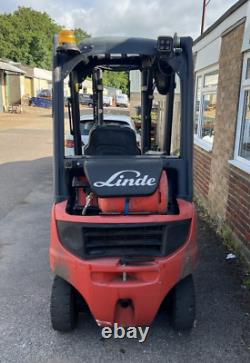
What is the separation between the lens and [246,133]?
5.12 m

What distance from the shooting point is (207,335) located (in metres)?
3.30

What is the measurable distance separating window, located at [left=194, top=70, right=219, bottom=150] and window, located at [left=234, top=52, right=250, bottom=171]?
1.54 m

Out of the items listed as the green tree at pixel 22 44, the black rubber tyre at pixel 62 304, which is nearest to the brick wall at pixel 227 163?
the black rubber tyre at pixel 62 304

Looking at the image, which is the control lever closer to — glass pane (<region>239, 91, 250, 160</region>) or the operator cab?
the operator cab

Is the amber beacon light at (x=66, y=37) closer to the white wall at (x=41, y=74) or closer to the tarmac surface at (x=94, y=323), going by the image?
the tarmac surface at (x=94, y=323)

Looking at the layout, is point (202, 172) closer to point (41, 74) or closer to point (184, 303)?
point (184, 303)

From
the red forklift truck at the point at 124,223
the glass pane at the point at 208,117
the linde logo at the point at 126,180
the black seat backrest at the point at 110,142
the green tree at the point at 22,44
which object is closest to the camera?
the red forklift truck at the point at 124,223

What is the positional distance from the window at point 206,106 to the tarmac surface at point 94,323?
2.24m

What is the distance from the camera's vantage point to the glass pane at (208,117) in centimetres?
692

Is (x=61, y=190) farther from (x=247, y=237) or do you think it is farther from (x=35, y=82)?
(x=35, y=82)

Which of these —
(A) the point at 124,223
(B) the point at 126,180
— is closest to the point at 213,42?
(B) the point at 126,180

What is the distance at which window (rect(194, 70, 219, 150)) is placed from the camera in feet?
22.7

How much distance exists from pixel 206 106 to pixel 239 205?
339cm

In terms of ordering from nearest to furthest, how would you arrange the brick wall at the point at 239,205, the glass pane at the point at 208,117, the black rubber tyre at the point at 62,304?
the black rubber tyre at the point at 62,304
the brick wall at the point at 239,205
the glass pane at the point at 208,117
